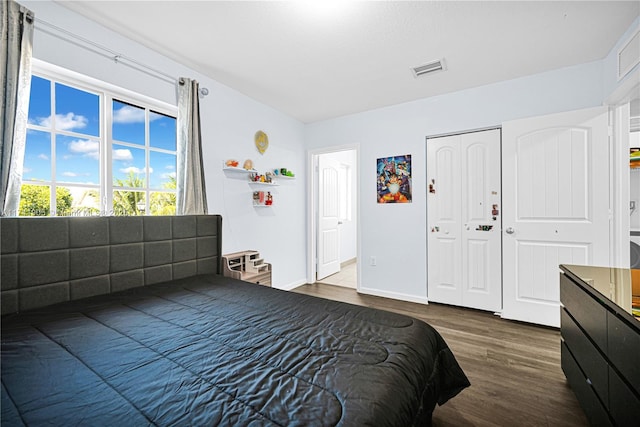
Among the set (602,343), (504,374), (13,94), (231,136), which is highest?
(231,136)

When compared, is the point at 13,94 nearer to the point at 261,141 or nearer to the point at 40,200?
the point at 40,200

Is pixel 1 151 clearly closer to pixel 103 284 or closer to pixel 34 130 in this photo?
pixel 34 130

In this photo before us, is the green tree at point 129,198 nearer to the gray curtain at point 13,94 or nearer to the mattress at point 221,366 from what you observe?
the gray curtain at point 13,94

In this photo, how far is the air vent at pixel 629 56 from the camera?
6.50ft

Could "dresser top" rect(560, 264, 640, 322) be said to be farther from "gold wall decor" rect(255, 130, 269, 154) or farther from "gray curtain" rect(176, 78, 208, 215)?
"gold wall decor" rect(255, 130, 269, 154)

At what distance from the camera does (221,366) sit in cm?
104

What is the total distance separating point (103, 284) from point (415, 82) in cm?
346

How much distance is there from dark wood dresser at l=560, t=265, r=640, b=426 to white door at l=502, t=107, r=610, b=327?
1.04 metres

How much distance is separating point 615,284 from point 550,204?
154 centimetres

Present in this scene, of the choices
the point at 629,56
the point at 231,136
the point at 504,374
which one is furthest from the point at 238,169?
the point at 629,56

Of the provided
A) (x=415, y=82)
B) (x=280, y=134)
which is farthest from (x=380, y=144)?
(x=280, y=134)

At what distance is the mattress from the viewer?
81 centimetres

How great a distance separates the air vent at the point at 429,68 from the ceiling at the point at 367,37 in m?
0.06

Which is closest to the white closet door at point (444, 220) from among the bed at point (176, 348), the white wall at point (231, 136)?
the white wall at point (231, 136)
